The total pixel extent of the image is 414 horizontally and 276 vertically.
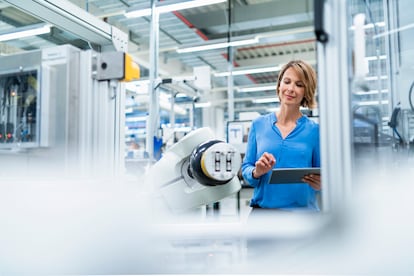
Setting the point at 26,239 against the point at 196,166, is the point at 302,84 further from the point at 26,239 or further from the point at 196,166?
the point at 26,239

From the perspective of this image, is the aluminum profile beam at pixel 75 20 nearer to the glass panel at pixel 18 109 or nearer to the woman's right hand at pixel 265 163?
the glass panel at pixel 18 109

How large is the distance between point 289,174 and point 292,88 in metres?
0.36

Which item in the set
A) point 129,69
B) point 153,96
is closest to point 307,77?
point 129,69

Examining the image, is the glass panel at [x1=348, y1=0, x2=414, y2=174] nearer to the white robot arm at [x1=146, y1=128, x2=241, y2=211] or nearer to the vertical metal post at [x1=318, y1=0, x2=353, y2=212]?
the vertical metal post at [x1=318, y1=0, x2=353, y2=212]

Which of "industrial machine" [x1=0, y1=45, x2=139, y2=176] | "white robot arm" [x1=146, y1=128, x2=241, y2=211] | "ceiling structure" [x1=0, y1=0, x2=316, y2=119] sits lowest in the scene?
"white robot arm" [x1=146, y1=128, x2=241, y2=211]

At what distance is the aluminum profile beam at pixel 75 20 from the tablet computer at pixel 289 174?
679mm

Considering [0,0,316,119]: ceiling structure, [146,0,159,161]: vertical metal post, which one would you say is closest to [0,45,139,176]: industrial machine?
[146,0,159,161]: vertical metal post

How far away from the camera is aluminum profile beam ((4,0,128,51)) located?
115 centimetres

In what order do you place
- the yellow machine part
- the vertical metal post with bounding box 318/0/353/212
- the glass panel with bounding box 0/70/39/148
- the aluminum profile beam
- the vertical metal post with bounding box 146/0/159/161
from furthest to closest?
the vertical metal post with bounding box 146/0/159/161
the aluminum profile beam
the glass panel with bounding box 0/70/39/148
the yellow machine part
the vertical metal post with bounding box 318/0/353/212

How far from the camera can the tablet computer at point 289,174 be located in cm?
113

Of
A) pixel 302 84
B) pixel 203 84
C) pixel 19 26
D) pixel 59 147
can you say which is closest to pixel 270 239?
pixel 59 147

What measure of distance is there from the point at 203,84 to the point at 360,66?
333 centimetres

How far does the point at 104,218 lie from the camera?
724 millimetres

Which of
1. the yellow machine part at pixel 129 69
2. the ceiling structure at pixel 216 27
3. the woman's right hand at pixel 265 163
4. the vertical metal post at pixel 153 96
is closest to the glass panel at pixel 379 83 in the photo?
the woman's right hand at pixel 265 163
